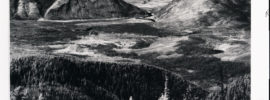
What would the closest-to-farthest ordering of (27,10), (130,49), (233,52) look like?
(27,10) → (130,49) → (233,52)

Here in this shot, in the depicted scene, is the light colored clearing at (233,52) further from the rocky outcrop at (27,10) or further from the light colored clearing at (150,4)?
the rocky outcrop at (27,10)

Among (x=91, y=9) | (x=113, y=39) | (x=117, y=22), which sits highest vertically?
(x=91, y=9)

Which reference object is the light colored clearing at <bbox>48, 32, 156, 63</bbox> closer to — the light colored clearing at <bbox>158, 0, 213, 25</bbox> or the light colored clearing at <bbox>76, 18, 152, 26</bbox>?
the light colored clearing at <bbox>76, 18, 152, 26</bbox>

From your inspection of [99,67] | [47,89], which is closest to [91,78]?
[99,67]

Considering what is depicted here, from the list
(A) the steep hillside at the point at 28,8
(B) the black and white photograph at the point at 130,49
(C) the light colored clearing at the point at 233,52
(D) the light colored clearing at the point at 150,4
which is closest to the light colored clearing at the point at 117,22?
(B) the black and white photograph at the point at 130,49

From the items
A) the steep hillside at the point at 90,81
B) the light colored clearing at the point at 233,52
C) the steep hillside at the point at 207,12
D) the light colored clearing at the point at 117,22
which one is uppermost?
the steep hillside at the point at 207,12

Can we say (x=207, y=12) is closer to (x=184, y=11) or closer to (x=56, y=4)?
(x=184, y=11)

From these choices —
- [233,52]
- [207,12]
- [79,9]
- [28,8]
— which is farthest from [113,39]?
[233,52]

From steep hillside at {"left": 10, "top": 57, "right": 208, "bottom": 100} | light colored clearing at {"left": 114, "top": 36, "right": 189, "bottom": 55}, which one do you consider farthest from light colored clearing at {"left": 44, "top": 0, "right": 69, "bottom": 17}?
light colored clearing at {"left": 114, "top": 36, "right": 189, "bottom": 55}
